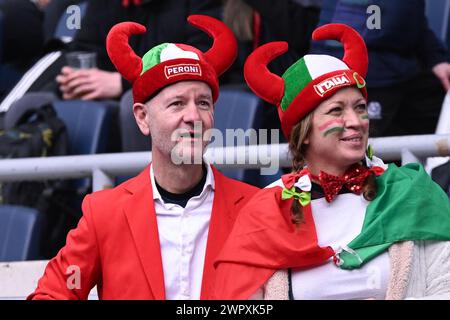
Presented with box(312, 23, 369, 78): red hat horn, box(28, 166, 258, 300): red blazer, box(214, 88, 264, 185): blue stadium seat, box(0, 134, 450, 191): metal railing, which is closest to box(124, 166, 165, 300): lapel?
box(28, 166, 258, 300): red blazer

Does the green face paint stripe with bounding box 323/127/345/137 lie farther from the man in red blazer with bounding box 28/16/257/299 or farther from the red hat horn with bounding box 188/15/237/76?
the red hat horn with bounding box 188/15/237/76

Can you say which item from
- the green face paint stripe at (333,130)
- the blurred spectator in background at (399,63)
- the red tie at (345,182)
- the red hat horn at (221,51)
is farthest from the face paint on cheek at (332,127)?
the blurred spectator in background at (399,63)

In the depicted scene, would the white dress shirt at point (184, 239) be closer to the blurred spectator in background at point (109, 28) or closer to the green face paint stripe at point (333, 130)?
the green face paint stripe at point (333, 130)

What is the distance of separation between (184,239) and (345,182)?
533 mm

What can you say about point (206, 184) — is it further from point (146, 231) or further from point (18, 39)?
point (18, 39)

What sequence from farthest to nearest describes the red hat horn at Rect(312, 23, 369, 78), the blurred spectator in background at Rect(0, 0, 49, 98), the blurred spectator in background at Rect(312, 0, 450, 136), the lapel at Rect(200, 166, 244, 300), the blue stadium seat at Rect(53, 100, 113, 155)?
the blurred spectator in background at Rect(0, 0, 49, 98)
the blue stadium seat at Rect(53, 100, 113, 155)
the blurred spectator in background at Rect(312, 0, 450, 136)
the red hat horn at Rect(312, 23, 369, 78)
the lapel at Rect(200, 166, 244, 300)

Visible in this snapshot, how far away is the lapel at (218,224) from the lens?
4.09 m

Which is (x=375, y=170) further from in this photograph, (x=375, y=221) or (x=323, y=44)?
(x=323, y=44)

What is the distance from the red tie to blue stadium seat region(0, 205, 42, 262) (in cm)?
225

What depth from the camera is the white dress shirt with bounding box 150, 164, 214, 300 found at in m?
4.11

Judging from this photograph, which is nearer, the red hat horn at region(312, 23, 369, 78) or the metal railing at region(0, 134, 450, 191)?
the red hat horn at region(312, 23, 369, 78)

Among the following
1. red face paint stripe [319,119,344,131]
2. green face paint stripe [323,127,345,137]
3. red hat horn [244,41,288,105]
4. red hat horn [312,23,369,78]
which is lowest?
green face paint stripe [323,127,345,137]

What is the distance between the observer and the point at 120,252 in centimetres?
414

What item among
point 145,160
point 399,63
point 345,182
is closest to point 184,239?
point 345,182
